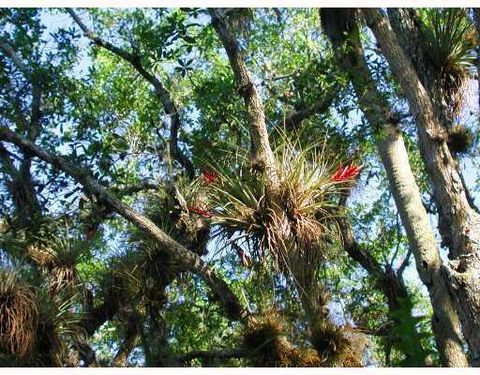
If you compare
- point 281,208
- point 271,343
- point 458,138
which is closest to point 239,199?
point 281,208

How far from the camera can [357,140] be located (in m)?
8.31

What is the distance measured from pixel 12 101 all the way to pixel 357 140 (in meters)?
3.64

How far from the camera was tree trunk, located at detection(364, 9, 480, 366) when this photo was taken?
18.7ft

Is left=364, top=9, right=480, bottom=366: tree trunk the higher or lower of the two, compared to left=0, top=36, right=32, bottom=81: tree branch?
lower

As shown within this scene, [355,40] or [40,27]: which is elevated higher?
[40,27]

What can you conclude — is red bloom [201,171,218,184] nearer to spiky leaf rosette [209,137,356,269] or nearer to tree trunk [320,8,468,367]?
spiky leaf rosette [209,137,356,269]

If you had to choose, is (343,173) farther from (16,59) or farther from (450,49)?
(16,59)

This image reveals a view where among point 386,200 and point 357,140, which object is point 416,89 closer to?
point 357,140

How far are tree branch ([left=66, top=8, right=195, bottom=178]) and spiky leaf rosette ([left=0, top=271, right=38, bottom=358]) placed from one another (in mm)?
2706

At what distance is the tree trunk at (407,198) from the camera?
21.4 ft

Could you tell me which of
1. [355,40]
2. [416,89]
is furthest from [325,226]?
[355,40]

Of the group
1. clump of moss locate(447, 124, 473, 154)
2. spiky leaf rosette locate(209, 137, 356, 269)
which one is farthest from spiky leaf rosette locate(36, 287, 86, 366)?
clump of moss locate(447, 124, 473, 154)

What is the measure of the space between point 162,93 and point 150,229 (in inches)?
90.1

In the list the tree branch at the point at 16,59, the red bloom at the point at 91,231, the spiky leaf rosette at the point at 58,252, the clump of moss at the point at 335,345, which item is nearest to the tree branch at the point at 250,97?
the clump of moss at the point at 335,345
